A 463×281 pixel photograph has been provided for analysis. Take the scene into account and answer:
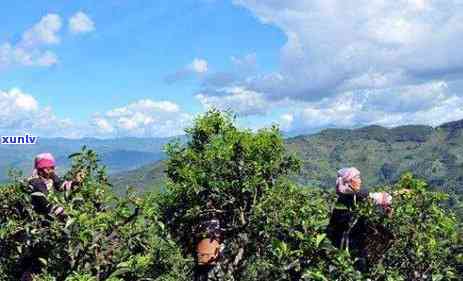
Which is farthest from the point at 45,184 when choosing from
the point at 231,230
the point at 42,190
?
the point at 231,230

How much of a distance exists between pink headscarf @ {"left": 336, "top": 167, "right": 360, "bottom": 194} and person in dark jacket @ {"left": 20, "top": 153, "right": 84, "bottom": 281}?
6.53 metres

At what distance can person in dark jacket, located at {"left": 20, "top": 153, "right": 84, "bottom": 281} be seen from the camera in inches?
581

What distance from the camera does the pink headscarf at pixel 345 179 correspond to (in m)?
13.9

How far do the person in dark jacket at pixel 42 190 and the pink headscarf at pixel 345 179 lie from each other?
21.4 ft

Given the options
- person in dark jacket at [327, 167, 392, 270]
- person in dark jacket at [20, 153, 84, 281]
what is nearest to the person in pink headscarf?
person in dark jacket at [20, 153, 84, 281]

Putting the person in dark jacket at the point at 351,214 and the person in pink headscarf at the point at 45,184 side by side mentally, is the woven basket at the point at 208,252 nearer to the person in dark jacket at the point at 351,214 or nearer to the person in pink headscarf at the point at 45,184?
the person in pink headscarf at the point at 45,184

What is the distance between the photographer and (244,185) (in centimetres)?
2412

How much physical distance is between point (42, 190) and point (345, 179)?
7426 mm

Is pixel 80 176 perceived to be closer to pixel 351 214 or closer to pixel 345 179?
pixel 345 179

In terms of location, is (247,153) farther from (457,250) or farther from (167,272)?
(457,250)

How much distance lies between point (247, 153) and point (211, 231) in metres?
3.59

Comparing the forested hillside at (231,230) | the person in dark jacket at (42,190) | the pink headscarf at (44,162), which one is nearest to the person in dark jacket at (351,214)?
the forested hillside at (231,230)

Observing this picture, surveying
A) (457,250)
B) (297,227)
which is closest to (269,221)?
(457,250)

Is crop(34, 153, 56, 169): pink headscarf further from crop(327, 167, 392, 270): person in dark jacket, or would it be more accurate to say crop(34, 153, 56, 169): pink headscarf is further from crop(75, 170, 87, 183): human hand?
crop(327, 167, 392, 270): person in dark jacket
